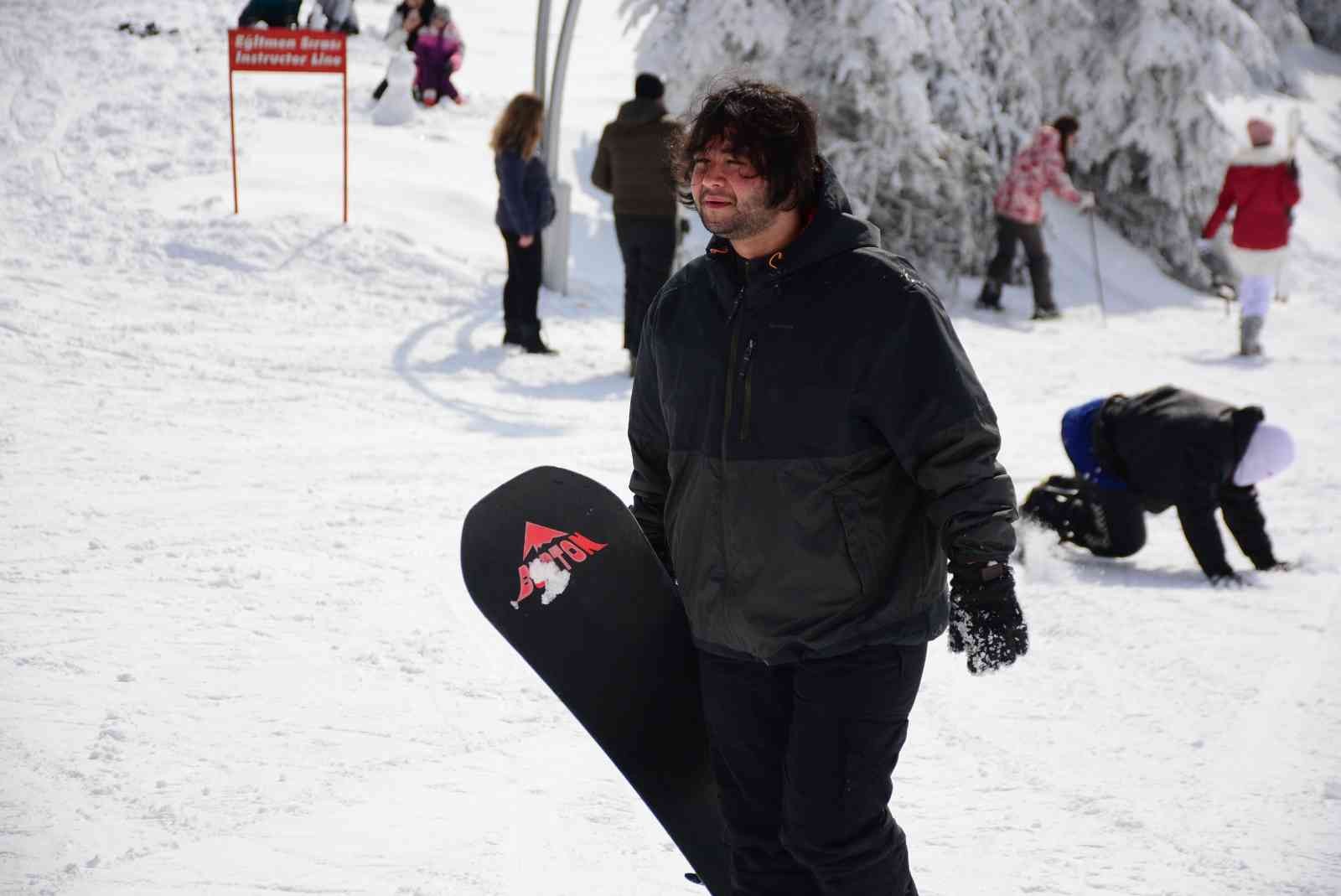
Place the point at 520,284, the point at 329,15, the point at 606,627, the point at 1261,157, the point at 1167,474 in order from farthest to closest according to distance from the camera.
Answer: the point at 329,15
the point at 1261,157
the point at 520,284
the point at 1167,474
the point at 606,627

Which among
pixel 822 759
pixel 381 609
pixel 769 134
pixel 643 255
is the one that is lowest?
pixel 381 609

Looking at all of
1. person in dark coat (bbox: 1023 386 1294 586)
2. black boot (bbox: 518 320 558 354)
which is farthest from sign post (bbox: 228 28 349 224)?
person in dark coat (bbox: 1023 386 1294 586)

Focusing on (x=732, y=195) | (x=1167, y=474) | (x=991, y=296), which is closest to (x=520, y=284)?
(x=1167, y=474)

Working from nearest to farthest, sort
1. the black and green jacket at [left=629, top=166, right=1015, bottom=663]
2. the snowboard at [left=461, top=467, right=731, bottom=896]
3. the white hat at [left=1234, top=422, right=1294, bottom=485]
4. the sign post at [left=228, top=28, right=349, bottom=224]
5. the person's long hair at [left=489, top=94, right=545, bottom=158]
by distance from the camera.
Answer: the black and green jacket at [left=629, top=166, right=1015, bottom=663] < the snowboard at [left=461, top=467, right=731, bottom=896] < the white hat at [left=1234, top=422, right=1294, bottom=485] < the person's long hair at [left=489, top=94, right=545, bottom=158] < the sign post at [left=228, top=28, right=349, bottom=224]

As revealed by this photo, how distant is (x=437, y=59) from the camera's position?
46.0 feet

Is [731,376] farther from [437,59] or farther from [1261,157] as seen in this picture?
[437,59]

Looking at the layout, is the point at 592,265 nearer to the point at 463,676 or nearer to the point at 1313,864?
the point at 463,676

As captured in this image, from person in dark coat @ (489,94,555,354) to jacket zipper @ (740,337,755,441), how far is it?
5.98 m

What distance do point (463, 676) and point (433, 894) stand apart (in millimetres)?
1188

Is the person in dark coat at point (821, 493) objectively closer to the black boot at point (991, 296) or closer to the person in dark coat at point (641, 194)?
the person in dark coat at point (641, 194)

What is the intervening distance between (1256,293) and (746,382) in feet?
31.7

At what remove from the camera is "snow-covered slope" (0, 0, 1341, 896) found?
308 cm

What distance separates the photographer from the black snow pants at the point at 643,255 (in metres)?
8.10

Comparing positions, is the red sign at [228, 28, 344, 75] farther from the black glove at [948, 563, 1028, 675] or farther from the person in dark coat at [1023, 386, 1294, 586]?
the black glove at [948, 563, 1028, 675]
